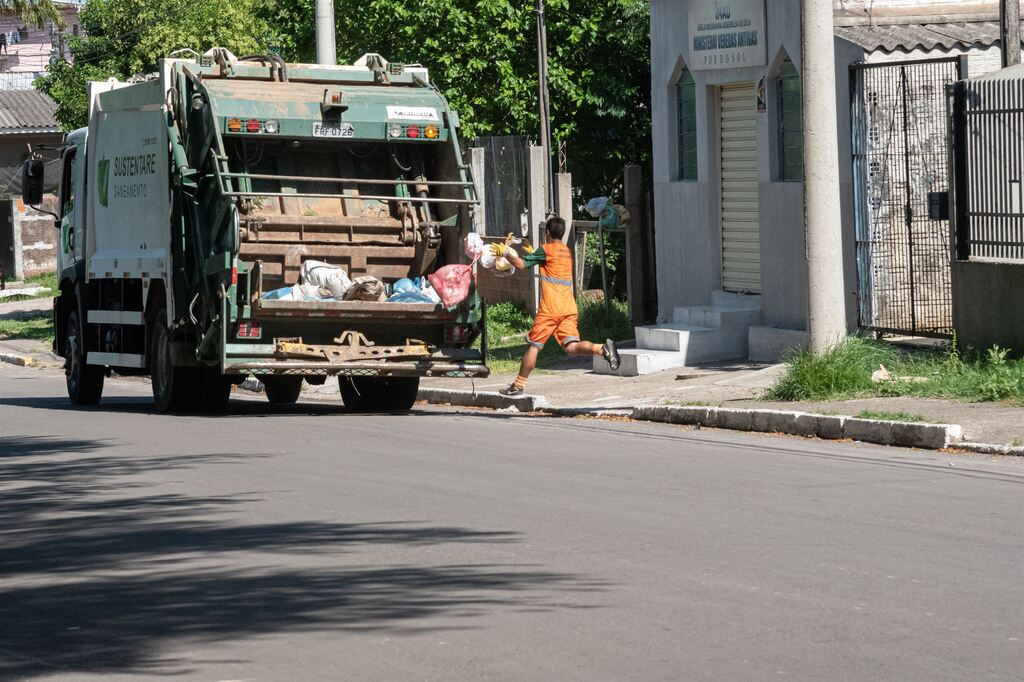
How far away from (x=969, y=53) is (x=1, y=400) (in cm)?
1093

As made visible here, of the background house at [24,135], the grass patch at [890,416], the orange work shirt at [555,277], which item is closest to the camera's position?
the grass patch at [890,416]

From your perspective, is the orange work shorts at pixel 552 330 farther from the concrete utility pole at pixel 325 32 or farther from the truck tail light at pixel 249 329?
the concrete utility pole at pixel 325 32

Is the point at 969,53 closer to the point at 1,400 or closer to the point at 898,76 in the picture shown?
the point at 898,76

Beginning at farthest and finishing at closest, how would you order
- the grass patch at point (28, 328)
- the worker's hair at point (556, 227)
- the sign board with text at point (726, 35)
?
the grass patch at point (28, 328) < the sign board with text at point (726, 35) < the worker's hair at point (556, 227)

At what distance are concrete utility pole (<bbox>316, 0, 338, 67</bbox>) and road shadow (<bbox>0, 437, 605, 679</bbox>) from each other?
10.2m

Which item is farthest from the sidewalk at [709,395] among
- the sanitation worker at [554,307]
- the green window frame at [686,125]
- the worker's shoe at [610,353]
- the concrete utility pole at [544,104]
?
the concrete utility pole at [544,104]

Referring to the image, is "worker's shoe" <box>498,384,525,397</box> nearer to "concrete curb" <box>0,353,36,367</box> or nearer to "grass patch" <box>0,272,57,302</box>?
"concrete curb" <box>0,353,36,367</box>

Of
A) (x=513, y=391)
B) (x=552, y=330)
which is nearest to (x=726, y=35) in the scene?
(x=552, y=330)

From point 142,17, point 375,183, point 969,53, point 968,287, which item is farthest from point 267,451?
point 142,17

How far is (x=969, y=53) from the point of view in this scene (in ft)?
56.9

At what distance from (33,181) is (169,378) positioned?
4.09 metres

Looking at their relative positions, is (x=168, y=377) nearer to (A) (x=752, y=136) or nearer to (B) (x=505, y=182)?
(A) (x=752, y=136)

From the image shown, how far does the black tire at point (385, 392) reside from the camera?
16.3 meters

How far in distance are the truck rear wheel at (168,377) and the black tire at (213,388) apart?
Result: 0.17 ft
